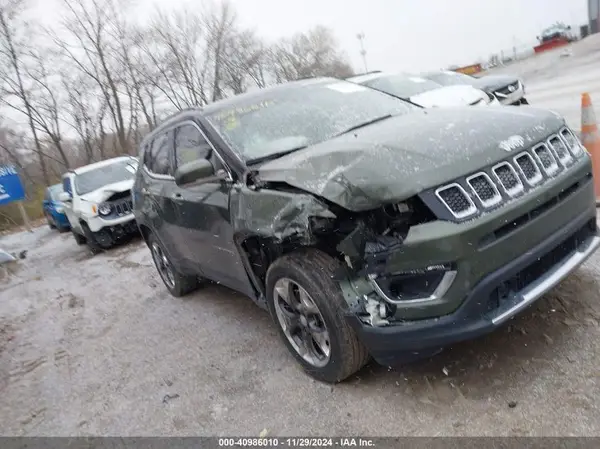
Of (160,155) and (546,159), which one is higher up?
(160,155)

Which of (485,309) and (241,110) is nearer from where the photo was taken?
(485,309)

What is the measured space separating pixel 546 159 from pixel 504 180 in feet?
1.40

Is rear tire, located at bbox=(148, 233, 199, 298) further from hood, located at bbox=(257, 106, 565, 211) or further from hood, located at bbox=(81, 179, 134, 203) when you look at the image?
hood, located at bbox=(81, 179, 134, 203)

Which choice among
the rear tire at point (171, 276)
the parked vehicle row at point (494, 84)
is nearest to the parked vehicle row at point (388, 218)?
the rear tire at point (171, 276)

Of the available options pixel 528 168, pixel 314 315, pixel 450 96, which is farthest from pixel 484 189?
pixel 450 96

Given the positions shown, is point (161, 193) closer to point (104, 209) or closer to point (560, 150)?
point (560, 150)

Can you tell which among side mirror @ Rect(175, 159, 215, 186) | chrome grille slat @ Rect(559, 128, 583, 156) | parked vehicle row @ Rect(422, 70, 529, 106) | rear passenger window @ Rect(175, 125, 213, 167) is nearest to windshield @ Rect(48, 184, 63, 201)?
parked vehicle row @ Rect(422, 70, 529, 106)

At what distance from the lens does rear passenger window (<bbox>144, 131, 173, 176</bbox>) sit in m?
4.53

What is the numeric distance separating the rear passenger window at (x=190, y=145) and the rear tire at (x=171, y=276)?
1.36 m

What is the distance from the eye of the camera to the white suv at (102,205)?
9.59m

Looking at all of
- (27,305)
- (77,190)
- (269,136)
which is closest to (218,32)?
(77,190)

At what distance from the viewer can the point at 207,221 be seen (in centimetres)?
381

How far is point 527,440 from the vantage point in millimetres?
2373

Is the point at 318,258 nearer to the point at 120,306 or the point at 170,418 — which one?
the point at 170,418
